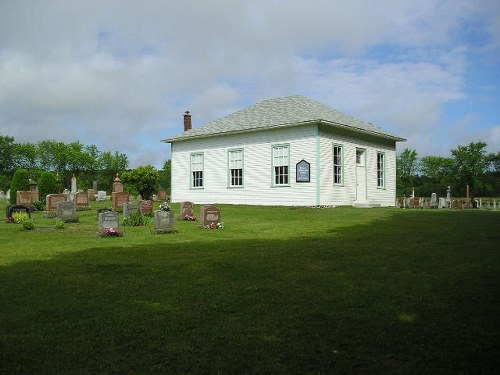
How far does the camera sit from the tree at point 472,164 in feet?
155

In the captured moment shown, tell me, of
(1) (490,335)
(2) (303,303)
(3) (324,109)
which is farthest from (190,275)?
(3) (324,109)

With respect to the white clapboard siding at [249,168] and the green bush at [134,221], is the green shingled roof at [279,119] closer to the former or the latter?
the white clapboard siding at [249,168]

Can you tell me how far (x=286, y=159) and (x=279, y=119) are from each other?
2265 mm

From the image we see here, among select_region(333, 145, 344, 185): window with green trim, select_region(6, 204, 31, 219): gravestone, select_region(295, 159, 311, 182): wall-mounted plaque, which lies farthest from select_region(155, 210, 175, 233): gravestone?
select_region(333, 145, 344, 185): window with green trim

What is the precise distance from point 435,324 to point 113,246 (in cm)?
754

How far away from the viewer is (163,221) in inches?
504

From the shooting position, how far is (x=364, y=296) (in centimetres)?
558

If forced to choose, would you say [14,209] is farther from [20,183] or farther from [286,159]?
[286,159]

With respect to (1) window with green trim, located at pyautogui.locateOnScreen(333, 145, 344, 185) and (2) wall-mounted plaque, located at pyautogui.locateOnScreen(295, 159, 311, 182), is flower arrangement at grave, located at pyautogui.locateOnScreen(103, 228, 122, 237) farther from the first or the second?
(1) window with green trim, located at pyautogui.locateOnScreen(333, 145, 344, 185)

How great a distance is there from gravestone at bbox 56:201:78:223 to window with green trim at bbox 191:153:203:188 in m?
11.2

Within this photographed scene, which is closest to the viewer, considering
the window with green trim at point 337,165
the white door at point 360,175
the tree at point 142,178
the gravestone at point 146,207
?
the gravestone at point 146,207

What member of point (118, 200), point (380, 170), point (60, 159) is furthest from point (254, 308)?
point (60, 159)

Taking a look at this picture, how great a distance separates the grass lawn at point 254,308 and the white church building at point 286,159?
41.6 ft

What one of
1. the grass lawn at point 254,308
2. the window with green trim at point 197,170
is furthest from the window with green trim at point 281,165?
the grass lawn at point 254,308
